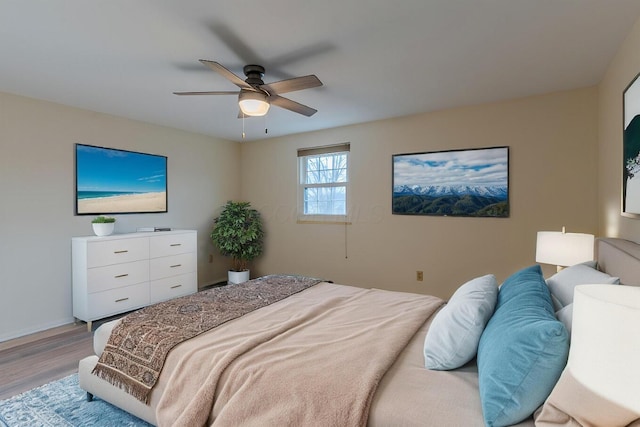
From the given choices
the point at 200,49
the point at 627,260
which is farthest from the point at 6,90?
the point at 627,260

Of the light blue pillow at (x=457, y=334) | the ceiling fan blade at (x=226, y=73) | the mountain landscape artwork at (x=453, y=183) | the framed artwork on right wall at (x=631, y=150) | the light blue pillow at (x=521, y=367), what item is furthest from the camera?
the mountain landscape artwork at (x=453, y=183)

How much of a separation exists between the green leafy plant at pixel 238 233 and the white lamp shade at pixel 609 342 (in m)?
4.44

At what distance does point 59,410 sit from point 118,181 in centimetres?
269

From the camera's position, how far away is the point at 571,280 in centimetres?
168

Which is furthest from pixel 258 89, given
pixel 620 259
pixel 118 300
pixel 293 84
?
pixel 118 300

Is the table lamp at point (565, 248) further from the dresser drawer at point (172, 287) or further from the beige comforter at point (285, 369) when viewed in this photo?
the dresser drawer at point (172, 287)

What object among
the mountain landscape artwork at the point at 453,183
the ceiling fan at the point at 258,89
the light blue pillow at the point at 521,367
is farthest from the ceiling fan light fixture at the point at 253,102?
the mountain landscape artwork at the point at 453,183

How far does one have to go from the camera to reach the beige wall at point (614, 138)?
1995mm

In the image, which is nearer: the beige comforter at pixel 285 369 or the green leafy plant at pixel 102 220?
the beige comforter at pixel 285 369

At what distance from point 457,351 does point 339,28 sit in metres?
1.91

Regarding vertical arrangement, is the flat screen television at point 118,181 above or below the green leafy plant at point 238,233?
above

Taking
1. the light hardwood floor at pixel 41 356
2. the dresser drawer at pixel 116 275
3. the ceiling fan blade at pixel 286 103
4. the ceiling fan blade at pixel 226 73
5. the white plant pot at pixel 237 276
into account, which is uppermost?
the ceiling fan blade at pixel 226 73

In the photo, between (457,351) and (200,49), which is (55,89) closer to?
(200,49)

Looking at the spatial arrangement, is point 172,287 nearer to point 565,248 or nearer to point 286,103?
point 286,103
